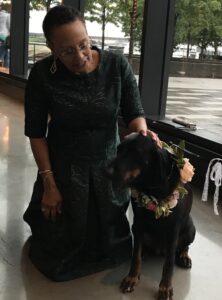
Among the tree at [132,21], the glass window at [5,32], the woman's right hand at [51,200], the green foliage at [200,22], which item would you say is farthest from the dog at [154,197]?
the glass window at [5,32]

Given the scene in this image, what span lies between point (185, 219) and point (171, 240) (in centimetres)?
17

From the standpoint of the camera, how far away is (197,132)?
4.13 meters

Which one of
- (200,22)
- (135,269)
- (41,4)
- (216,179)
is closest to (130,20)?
(200,22)

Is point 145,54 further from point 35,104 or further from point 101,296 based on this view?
point 101,296

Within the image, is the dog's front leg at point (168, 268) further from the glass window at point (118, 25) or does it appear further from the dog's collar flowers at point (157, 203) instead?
the glass window at point (118, 25)

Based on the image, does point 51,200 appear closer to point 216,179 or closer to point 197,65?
point 216,179

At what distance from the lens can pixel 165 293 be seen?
7.57ft

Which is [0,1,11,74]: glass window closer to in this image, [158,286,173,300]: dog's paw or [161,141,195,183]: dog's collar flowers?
[161,141,195,183]: dog's collar flowers

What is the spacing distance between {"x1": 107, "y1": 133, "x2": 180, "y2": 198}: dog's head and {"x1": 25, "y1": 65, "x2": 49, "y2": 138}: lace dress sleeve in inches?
21.6

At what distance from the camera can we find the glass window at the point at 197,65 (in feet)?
13.5

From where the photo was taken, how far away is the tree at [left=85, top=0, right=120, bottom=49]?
595cm

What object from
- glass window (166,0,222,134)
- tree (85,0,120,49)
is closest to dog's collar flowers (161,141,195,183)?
glass window (166,0,222,134)

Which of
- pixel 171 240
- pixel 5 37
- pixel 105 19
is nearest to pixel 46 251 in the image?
pixel 171 240

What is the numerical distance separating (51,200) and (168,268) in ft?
2.24
